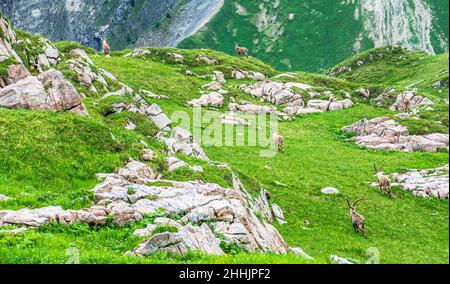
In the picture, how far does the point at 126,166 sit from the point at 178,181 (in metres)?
3.16

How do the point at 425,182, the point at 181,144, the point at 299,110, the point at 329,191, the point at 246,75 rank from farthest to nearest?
the point at 246,75 → the point at 299,110 → the point at 425,182 → the point at 329,191 → the point at 181,144

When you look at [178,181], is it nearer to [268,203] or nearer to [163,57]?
[268,203]

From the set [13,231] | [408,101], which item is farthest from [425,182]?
[408,101]

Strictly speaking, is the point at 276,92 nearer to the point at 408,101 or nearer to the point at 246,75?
the point at 246,75

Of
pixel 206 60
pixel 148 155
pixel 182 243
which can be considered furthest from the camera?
pixel 206 60

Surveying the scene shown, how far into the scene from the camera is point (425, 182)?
39750 millimetres

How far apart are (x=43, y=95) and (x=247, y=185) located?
15.0 meters

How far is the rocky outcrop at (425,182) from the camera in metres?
37.7

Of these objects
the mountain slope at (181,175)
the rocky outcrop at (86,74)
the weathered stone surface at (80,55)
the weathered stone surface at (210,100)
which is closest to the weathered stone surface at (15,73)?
the mountain slope at (181,175)

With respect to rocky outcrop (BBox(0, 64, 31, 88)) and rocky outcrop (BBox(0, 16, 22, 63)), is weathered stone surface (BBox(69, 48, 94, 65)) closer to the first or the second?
rocky outcrop (BBox(0, 16, 22, 63))

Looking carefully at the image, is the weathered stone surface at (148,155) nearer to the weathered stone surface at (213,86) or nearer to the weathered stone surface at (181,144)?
the weathered stone surface at (181,144)

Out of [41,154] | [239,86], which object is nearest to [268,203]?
[41,154]

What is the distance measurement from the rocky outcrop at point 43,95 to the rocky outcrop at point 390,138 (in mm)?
36600

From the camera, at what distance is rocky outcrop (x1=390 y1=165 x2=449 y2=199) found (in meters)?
37.7
